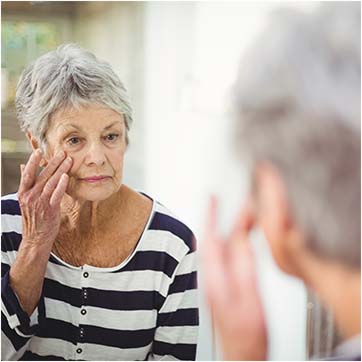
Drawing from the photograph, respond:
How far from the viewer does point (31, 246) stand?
2.47 metres

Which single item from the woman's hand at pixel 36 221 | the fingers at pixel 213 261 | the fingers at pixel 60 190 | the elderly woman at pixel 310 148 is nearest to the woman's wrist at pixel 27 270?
the woman's hand at pixel 36 221

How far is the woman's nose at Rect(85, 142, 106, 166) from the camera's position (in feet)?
7.99

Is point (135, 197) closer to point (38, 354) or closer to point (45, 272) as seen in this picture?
point (45, 272)

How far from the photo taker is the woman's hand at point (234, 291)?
2455mm

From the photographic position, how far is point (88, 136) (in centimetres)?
243

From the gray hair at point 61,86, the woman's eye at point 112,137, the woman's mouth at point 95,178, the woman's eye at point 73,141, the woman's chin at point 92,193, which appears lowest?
the woman's chin at point 92,193

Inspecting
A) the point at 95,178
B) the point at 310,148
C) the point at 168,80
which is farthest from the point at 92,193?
the point at 310,148

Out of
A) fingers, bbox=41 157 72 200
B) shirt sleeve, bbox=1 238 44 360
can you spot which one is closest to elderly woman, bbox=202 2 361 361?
fingers, bbox=41 157 72 200

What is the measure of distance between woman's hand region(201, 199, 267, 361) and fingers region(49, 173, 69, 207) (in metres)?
0.43

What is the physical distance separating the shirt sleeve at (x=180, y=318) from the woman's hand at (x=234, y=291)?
0.18 ft

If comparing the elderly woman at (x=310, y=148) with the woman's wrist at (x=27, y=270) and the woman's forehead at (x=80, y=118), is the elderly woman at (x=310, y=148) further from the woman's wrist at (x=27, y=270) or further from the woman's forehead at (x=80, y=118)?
the woman's wrist at (x=27, y=270)

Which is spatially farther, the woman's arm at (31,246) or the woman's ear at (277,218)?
the woman's arm at (31,246)

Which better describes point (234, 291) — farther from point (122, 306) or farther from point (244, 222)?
point (122, 306)

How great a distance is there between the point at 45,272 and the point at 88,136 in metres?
0.42
